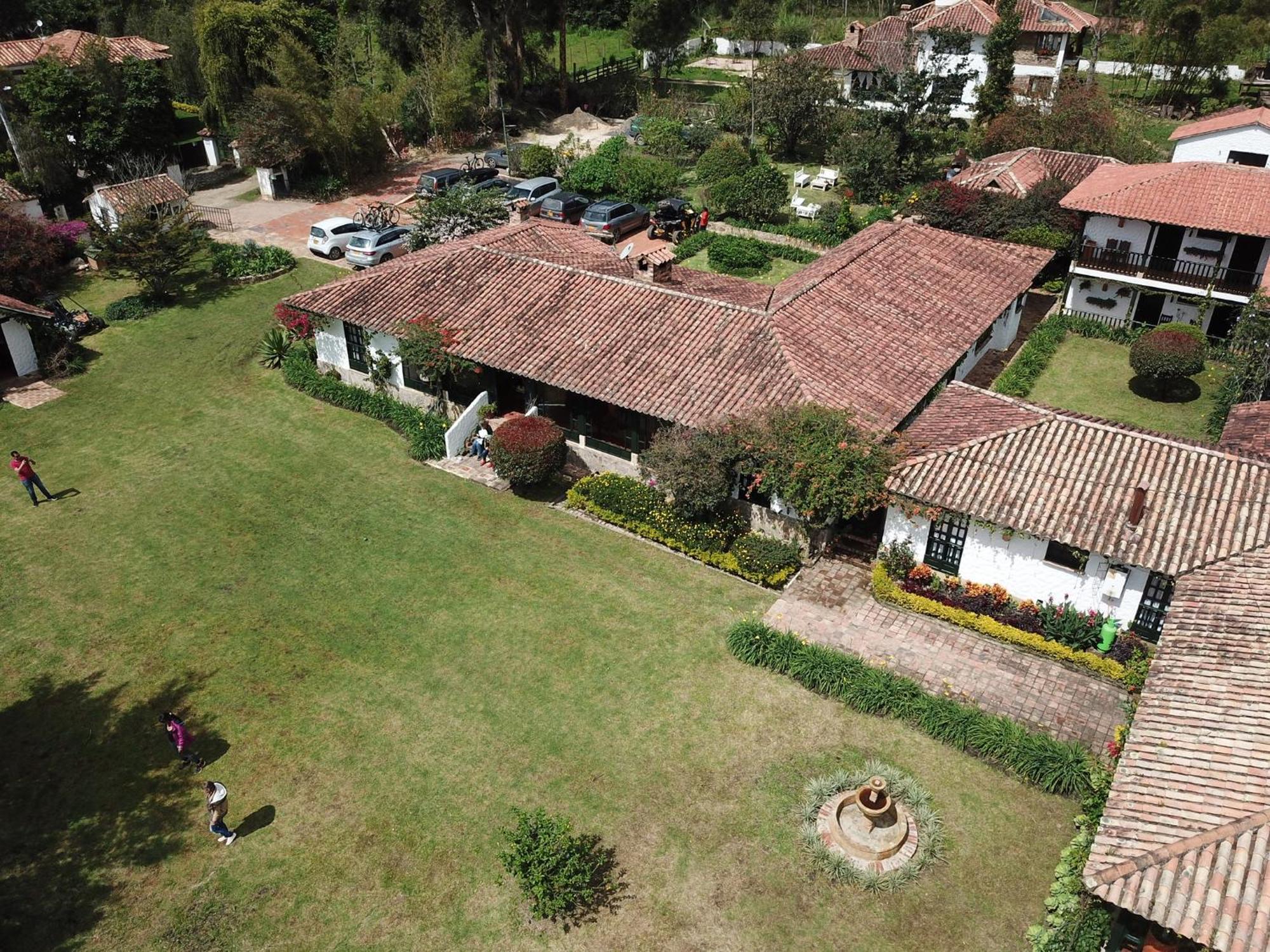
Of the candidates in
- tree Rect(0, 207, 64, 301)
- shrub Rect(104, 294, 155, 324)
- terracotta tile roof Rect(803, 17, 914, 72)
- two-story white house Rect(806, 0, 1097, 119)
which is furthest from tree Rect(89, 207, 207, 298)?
terracotta tile roof Rect(803, 17, 914, 72)

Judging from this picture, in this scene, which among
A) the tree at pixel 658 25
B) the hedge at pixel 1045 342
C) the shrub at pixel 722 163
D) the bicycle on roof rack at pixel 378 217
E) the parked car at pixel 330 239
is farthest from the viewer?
the tree at pixel 658 25

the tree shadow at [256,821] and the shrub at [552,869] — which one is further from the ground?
the shrub at [552,869]

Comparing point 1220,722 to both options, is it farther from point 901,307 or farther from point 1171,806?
point 901,307

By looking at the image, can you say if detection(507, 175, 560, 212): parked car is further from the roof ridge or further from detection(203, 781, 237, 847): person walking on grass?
the roof ridge

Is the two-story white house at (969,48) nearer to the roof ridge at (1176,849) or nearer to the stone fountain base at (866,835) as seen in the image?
the stone fountain base at (866,835)

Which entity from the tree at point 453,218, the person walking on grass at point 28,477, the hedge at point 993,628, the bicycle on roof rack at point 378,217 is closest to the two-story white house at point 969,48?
the bicycle on roof rack at point 378,217
